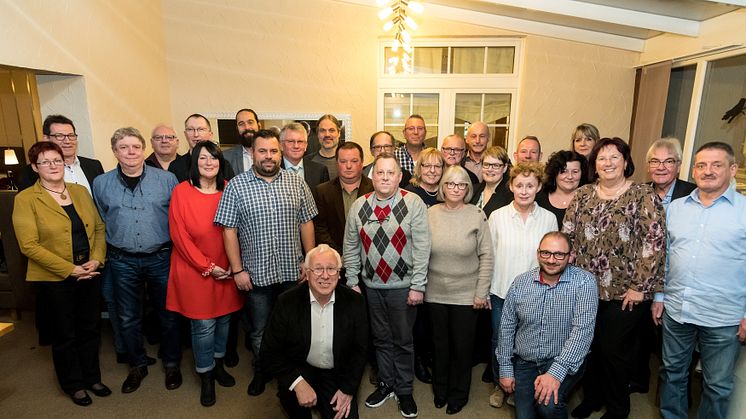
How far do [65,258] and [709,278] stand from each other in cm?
343

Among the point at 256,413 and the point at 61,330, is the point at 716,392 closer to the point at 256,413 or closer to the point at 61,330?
the point at 256,413

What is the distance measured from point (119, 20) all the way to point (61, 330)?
342 centimetres

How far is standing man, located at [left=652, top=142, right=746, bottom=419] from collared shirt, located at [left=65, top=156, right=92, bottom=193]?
3.52 m

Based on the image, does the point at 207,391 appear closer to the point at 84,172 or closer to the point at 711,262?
the point at 84,172

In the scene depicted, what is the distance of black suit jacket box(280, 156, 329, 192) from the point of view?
3.00 m

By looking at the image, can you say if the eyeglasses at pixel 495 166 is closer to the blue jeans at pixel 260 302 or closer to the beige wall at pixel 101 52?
the blue jeans at pixel 260 302

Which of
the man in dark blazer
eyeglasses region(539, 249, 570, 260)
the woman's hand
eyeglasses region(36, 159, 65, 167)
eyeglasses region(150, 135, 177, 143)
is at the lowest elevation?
the man in dark blazer

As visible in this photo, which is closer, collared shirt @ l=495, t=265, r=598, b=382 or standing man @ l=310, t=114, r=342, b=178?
collared shirt @ l=495, t=265, r=598, b=382

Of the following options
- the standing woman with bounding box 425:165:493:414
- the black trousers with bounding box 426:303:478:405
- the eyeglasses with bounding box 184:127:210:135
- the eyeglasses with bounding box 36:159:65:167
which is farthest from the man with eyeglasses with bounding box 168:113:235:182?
the black trousers with bounding box 426:303:478:405

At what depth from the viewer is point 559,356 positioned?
2002 millimetres

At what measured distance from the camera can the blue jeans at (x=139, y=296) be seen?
2.50m

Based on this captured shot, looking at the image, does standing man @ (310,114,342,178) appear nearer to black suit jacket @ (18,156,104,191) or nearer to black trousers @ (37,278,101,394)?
black suit jacket @ (18,156,104,191)

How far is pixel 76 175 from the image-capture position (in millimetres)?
2682

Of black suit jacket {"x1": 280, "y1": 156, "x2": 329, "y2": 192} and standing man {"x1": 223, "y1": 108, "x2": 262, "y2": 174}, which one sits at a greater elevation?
standing man {"x1": 223, "y1": 108, "x2": 262, "y2": 174}
